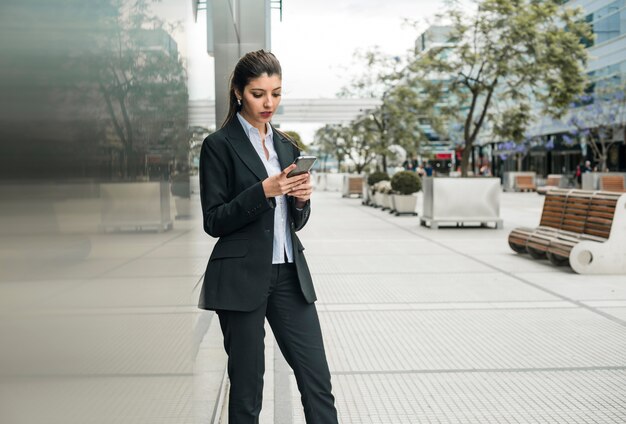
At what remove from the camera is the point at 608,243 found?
31.8ft

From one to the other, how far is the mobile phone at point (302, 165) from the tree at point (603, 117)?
40.4 meters

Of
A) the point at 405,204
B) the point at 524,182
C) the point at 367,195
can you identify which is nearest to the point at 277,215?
the point at 405,204

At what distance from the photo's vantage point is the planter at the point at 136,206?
1.61m

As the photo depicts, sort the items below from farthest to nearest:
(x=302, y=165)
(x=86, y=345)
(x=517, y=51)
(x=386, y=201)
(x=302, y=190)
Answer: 1. (x=386, y=201)
2. (x=517, y=51)
3. (x=302, y=190)
4. (x=302, y=165)
5. (x=86, y=345)

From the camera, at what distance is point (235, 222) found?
269 cm

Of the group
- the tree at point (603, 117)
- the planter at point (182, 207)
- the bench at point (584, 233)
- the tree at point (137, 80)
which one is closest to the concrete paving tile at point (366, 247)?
the bench at point (584, 233)

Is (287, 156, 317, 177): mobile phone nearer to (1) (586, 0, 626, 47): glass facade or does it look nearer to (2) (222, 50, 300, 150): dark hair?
(2) (222, 50, 300, 150): dark hair

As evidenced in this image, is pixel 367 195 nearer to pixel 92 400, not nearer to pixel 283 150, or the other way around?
pixel 283 150

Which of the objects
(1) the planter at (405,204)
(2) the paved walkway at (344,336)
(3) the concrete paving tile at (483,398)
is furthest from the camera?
(1) the planter at (405,204)

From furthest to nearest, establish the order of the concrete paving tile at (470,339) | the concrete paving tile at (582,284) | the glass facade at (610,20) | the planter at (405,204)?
the glass facade at (610,20) → the planter at (405,204) → the concrete paving tile at (582,284) → the concrete paving tile at (470,339)

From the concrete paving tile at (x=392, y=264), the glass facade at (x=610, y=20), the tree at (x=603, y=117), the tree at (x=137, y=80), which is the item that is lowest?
the concrete paving tile at (x=392, y=264)

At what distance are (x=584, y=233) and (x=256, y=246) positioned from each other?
859 cm

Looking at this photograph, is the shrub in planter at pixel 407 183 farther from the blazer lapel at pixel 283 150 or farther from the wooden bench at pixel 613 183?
the blazer lapel at pixel 283 150

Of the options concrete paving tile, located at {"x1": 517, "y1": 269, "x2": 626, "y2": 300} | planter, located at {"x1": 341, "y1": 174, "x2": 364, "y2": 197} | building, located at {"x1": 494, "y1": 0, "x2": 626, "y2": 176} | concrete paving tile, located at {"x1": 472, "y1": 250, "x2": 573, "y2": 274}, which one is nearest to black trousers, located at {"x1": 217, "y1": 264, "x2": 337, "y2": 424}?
concrete paving tile, located at {"x1": 517, "y1": 269, "x2": 626, "y2": 300}
